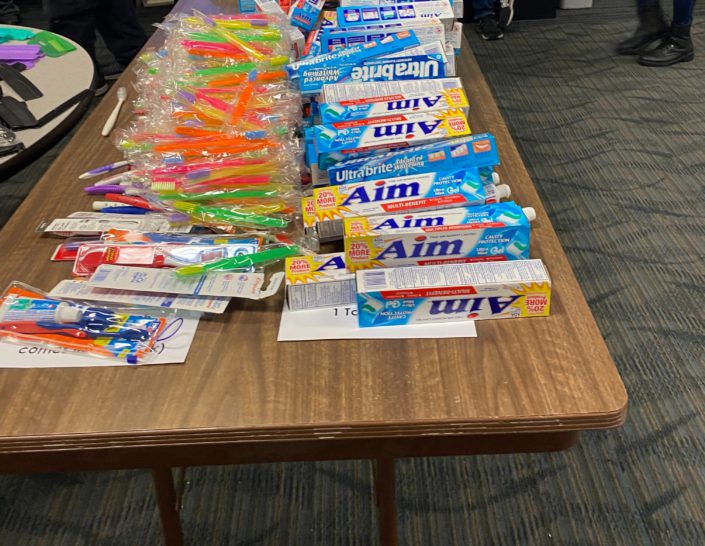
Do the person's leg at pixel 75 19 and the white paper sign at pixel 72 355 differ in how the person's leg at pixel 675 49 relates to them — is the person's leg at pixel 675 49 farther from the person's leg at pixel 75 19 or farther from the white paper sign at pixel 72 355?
the white paper sign at pixel 72 355

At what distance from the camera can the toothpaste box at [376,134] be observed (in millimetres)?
972

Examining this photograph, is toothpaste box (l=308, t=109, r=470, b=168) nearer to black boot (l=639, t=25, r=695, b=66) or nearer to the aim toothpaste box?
the aim toothpaste box

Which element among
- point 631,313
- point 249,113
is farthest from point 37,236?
point 631,313

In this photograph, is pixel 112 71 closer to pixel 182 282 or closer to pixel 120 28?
pixel 120 28

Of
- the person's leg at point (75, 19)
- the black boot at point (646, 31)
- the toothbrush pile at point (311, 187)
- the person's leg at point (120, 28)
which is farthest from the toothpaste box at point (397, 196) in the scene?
the black boot at point (646, 31)

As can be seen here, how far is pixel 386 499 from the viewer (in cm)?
103

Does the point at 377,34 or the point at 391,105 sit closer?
the point at 391,105

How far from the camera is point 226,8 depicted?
68.7 inches

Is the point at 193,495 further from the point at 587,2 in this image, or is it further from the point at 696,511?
the point at 587,2

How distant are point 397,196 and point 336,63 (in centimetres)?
36

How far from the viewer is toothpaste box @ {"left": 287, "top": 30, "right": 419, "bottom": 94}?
3.69 ft

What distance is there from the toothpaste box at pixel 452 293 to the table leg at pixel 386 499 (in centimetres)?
27

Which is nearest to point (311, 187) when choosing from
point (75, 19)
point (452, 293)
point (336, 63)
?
point (336, 63)

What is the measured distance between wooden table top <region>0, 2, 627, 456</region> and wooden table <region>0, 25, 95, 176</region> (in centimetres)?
56
